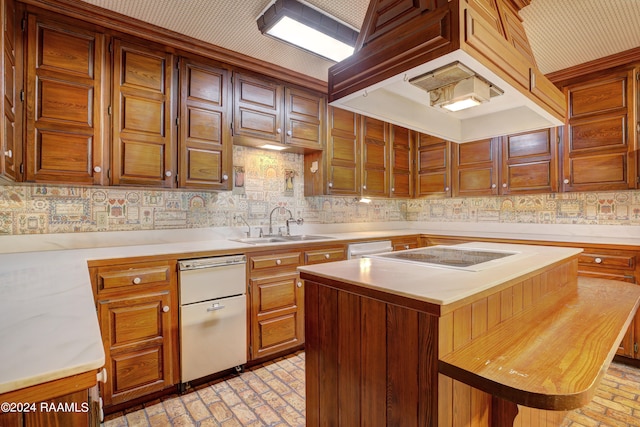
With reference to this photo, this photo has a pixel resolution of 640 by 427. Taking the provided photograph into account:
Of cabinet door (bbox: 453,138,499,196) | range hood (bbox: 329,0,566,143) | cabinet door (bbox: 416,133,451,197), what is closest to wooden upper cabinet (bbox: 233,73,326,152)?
range hood (bbox: 329,0,566,143)

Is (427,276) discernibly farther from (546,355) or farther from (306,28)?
(306,28)

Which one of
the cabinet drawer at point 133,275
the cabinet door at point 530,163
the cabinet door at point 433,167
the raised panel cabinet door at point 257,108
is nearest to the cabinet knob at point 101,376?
the cabinet drawer at point 133,275

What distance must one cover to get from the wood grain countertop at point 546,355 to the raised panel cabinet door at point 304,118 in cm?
234

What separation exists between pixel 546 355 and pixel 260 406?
65.2 inches

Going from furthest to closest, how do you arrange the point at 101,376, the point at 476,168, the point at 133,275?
the point at 476,168 < the point at 133,275 < the point at 101,376

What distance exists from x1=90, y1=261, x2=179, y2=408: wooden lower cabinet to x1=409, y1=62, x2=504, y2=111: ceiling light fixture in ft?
6.23

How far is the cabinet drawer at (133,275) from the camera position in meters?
1.90


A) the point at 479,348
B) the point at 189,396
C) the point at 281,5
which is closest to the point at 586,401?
the point at 479,348

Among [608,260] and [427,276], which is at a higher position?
[427,276]

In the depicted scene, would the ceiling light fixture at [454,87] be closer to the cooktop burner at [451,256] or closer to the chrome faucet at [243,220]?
the cooktop burner at [451,256]

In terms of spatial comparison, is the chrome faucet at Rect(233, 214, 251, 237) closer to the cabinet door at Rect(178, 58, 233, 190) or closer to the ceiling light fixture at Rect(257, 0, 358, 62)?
the cabinet door at Rect(178, 58, 233, 190)

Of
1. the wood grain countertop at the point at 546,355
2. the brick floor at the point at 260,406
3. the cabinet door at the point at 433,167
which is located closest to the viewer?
the wood grain countertop at the point at 546,355

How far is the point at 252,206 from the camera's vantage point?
319 cm

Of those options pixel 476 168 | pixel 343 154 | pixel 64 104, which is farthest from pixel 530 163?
pixel 64 104
